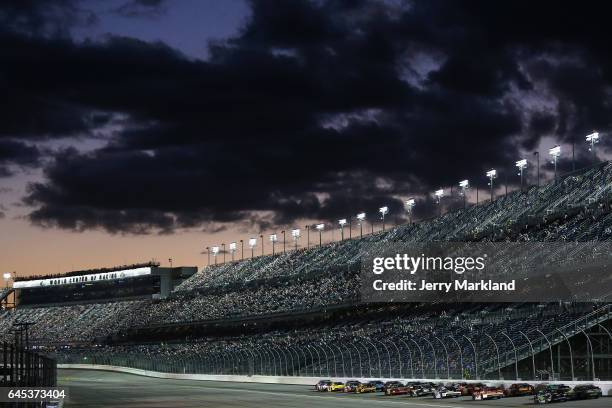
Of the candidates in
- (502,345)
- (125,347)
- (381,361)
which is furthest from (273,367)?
(125,347)

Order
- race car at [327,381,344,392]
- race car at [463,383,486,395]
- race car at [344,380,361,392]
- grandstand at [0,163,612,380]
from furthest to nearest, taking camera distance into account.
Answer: race car at [327,381,344,392], race car at [344,380,361,392], grandstand at [0,163,612,380], race car at [463,383,486,395]

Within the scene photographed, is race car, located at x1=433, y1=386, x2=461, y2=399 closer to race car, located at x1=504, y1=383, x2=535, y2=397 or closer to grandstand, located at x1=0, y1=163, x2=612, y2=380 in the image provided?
race car, located at x1=504, y1=383, x2=535, y2=397

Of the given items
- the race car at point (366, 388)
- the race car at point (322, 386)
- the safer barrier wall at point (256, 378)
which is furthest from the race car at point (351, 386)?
the safer barrier wall at point (256, 378)

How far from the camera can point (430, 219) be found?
155000 mm

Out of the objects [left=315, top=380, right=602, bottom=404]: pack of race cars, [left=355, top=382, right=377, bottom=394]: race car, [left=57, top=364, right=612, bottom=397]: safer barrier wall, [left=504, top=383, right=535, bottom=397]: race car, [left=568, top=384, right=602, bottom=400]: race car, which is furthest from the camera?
[left=355, top=382, right=377, bottom=394]: race car

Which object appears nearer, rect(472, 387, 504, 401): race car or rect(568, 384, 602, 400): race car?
rect(568, 384, 602, 400): race car

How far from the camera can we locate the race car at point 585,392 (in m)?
60.1

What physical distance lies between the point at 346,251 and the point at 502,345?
300 feet

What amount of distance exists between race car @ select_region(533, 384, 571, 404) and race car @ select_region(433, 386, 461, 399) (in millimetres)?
10122

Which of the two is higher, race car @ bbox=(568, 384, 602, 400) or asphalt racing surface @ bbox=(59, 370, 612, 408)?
race car @ bbox=(568, 384, 602, 400)

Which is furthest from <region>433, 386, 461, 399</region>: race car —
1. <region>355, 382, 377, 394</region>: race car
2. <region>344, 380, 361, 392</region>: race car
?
<region>344, 380, 361, 392</region>: race car

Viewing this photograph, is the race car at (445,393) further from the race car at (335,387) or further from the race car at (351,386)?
the race car at (335,387)

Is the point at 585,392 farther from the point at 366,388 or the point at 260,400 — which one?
the point at 260,400

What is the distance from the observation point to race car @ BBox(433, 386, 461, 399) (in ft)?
224
